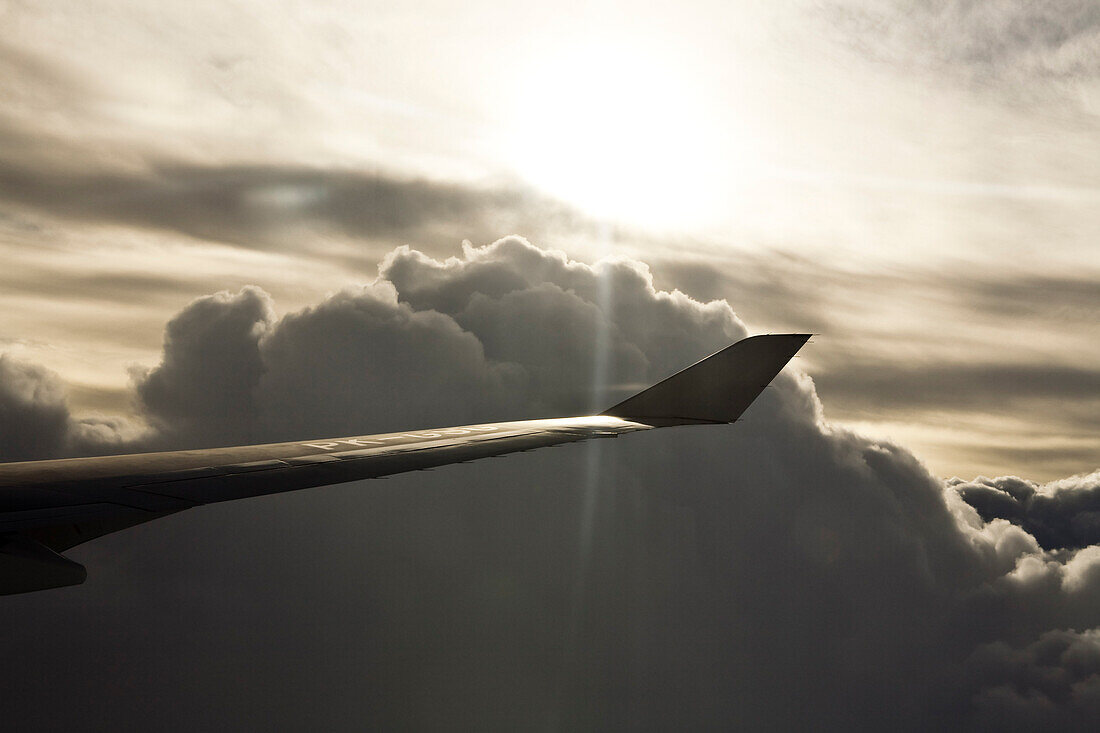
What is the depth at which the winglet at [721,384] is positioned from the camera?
15773 mm

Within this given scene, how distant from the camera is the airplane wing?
7.70 m

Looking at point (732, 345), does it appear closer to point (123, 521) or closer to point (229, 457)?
point (229, 457)

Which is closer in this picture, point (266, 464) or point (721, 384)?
point (266, 464)

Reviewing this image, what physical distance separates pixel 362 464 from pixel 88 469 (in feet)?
12.4

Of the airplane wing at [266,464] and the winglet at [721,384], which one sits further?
the winglet at [721,384]

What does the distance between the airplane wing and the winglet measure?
0.08 feet

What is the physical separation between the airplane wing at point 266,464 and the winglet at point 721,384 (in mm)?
24

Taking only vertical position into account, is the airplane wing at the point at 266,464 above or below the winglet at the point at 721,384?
below

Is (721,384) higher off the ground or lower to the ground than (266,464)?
higher

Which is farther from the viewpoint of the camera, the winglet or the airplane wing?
the winglet

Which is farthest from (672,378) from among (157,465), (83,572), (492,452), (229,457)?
(83,572)

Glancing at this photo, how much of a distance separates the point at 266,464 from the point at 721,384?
395 inches

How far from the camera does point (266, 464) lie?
35.7 ft

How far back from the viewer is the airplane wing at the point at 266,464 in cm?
770
